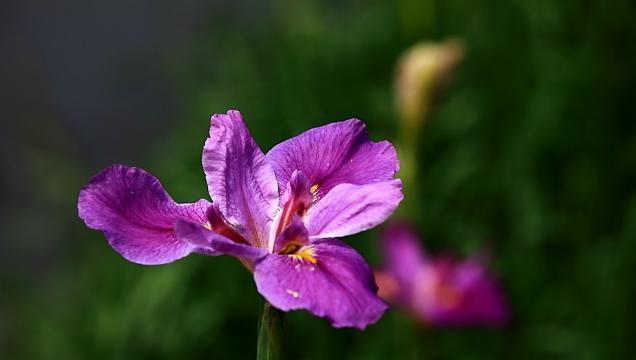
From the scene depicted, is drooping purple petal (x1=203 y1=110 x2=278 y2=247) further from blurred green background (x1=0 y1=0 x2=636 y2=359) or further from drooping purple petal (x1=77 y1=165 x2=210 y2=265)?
blurred green background (x1=0 y1=0 x2=636 y2=359)

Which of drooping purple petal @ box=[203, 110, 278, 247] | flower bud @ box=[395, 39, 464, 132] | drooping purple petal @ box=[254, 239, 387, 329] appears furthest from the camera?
flower bud @ box=[395, 39, 464, 132]

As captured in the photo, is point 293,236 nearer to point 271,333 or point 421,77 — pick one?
point 271,333

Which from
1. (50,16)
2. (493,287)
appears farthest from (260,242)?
(50,16)

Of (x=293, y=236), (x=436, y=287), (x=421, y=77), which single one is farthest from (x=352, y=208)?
(x=421, y=77)

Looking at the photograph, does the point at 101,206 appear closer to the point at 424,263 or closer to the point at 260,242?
the point at 260,242

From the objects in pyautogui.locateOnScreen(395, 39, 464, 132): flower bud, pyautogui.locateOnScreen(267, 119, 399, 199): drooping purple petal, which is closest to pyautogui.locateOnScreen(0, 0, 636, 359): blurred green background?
pyautogui.locateOnScreen(395, 39, 464, 132): flower bud
